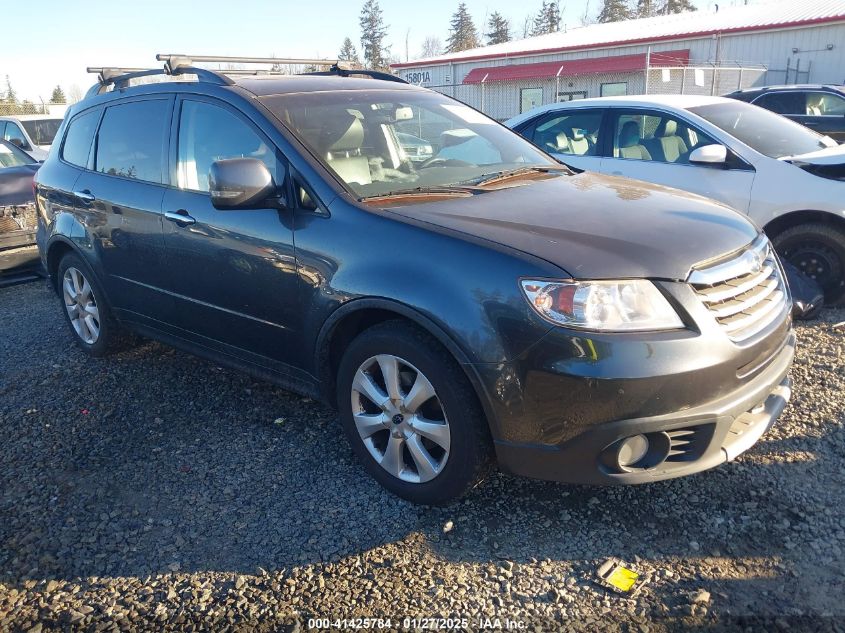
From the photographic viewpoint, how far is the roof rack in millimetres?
3973

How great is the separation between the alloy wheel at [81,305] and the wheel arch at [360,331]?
7.72 feet

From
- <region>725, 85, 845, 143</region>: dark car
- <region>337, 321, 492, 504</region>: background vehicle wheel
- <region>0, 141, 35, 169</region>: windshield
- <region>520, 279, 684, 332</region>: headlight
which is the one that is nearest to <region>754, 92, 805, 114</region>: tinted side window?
<region>725, 85, 845, 143</region>: dark car

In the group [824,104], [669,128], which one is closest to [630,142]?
[669,128]

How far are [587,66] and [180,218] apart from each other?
24.6 meters

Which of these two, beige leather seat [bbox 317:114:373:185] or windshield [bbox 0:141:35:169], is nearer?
beige leather seat [bbox 317:114:373:185]

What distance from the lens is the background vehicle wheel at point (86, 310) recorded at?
4.74 meters

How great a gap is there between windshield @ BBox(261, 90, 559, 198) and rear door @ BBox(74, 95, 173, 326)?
98 cm

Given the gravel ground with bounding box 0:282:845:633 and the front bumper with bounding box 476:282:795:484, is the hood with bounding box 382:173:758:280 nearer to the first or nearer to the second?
the front bumper with bounding box 476:282:795:484

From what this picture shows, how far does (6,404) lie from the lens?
433 cm

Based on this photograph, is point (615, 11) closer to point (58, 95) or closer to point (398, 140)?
point (58, 95)

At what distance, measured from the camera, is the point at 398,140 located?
374 centimetres

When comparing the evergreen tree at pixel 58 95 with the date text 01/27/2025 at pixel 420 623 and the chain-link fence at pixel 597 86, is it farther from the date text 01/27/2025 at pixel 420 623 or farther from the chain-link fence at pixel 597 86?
the date text 01/27/2025 at pixel 420 623

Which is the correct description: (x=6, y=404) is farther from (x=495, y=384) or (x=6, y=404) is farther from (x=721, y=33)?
(x=721, y=33)

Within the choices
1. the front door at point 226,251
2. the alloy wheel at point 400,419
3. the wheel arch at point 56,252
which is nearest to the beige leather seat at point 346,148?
the front door at point 226,251
